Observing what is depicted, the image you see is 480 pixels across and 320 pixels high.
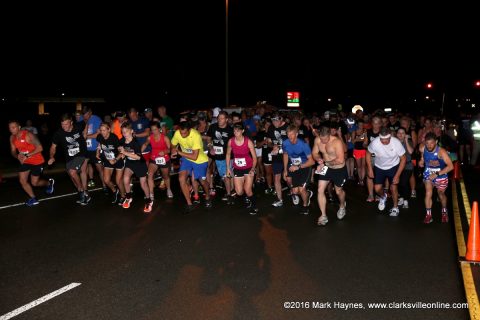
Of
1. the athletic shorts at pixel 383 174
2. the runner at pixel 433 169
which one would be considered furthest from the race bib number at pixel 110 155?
the runner at pixel 433 169

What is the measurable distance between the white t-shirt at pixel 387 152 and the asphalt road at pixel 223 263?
982mm

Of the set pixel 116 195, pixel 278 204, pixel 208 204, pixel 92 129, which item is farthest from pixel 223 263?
pixel 92 129

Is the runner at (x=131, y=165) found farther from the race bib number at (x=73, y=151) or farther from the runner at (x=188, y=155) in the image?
the race bib number at (x=73, y=151)

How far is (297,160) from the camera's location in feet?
27.9

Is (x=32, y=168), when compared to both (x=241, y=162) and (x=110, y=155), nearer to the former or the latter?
(x=110, y=155)

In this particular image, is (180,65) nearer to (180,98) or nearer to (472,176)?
(180,98)

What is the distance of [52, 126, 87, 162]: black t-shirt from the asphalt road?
126cm

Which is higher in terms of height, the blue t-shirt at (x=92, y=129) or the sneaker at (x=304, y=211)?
the blue t-shirt at (x=92, y=129)

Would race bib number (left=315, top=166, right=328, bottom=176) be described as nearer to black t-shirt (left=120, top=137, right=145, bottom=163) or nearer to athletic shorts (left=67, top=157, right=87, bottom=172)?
black t-shirt (left=120, top=137, right=145, bottom=163)

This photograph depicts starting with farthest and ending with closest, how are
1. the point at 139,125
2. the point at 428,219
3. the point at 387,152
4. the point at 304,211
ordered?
the point at 139,125, the point at 304,211, the point at 387,152, the point at 428,219

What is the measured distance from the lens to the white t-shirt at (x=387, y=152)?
323 inches

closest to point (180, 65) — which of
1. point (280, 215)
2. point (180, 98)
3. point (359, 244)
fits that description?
point (180, 98)

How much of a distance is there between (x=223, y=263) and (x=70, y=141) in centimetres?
517

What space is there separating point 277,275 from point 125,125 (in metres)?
4.80
